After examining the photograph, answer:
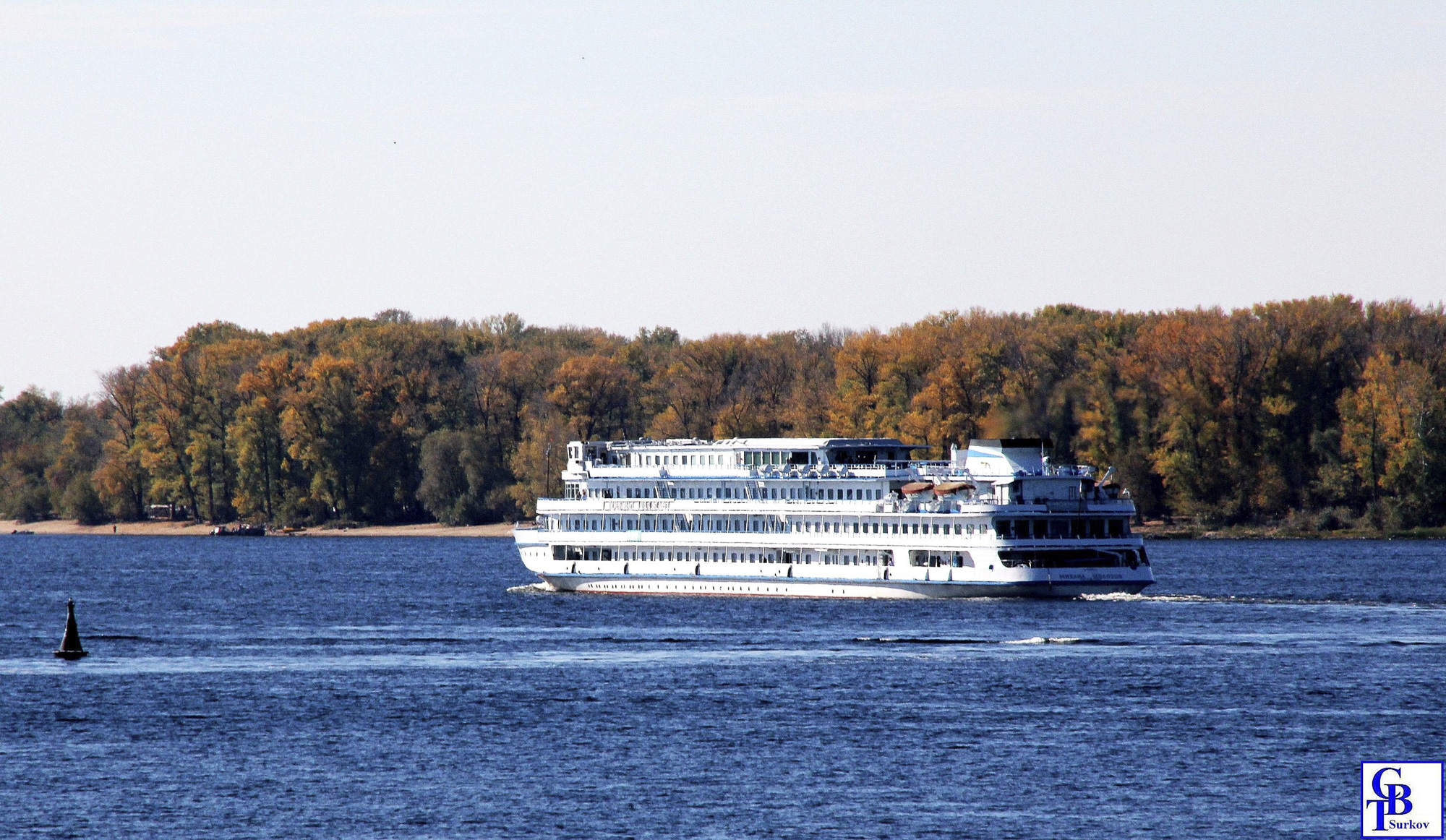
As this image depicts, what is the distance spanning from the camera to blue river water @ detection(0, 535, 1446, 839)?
45.8 meters

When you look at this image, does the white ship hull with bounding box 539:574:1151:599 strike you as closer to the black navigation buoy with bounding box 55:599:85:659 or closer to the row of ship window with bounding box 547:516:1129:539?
the row of ship window with bounding box 547:516:1129:539

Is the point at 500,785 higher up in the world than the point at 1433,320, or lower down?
lower down

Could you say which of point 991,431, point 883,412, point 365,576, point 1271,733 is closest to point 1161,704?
point 1271,733

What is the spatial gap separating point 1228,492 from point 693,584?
6321 cm

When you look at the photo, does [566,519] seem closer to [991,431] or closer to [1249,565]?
[991,431]

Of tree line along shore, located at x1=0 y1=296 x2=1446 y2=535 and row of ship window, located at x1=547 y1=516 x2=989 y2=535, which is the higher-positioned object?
tree line along shore, located at x1=0 y1=296 x2=1446 y2=535

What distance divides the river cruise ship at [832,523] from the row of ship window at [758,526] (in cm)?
8

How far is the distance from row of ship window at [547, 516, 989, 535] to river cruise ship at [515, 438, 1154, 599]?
0.25 ft

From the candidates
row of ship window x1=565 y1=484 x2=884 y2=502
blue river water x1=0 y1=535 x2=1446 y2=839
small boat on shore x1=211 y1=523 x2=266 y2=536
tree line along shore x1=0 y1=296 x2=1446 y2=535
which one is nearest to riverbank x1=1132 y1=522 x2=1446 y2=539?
tree line along shore x1=0 y1=296 x2=1446 y2=535

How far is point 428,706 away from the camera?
2429 inches

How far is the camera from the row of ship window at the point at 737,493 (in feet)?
316

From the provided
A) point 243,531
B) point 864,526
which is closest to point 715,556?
point 864,526

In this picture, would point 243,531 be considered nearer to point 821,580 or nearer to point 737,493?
point 737,493
